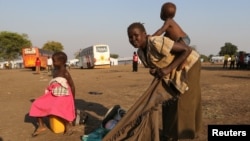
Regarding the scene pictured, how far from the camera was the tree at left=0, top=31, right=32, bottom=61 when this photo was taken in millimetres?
→ 75625

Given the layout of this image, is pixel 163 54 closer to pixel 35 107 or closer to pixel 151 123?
pixel 151 123

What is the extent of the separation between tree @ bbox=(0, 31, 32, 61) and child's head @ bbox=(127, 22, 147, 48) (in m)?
76.1

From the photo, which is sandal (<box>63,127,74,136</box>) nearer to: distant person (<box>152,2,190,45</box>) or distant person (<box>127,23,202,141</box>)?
distant person (<box>127,23,202,141</box>)

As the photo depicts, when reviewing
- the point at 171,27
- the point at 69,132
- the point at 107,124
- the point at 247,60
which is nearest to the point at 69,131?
the point at 69,132

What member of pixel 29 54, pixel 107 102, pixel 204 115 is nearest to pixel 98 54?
pixel 29 54

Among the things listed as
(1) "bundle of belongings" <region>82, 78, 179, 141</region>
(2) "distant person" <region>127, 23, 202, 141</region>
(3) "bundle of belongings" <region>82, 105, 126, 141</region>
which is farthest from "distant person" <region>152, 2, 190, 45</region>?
(3) "bundle of belongings" <region>82, 105, 126, 141</region>

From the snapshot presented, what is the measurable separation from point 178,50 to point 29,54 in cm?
4431

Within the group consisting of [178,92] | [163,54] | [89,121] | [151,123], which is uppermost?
[163,54]

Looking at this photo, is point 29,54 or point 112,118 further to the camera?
point 29,54

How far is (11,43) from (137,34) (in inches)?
3006

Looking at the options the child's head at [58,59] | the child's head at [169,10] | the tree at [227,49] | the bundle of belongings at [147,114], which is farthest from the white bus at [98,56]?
the tree at [227,49]

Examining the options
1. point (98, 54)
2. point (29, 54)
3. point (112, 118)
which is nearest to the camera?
point (112, 118)

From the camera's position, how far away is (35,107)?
5.93 m

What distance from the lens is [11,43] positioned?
7562cm
